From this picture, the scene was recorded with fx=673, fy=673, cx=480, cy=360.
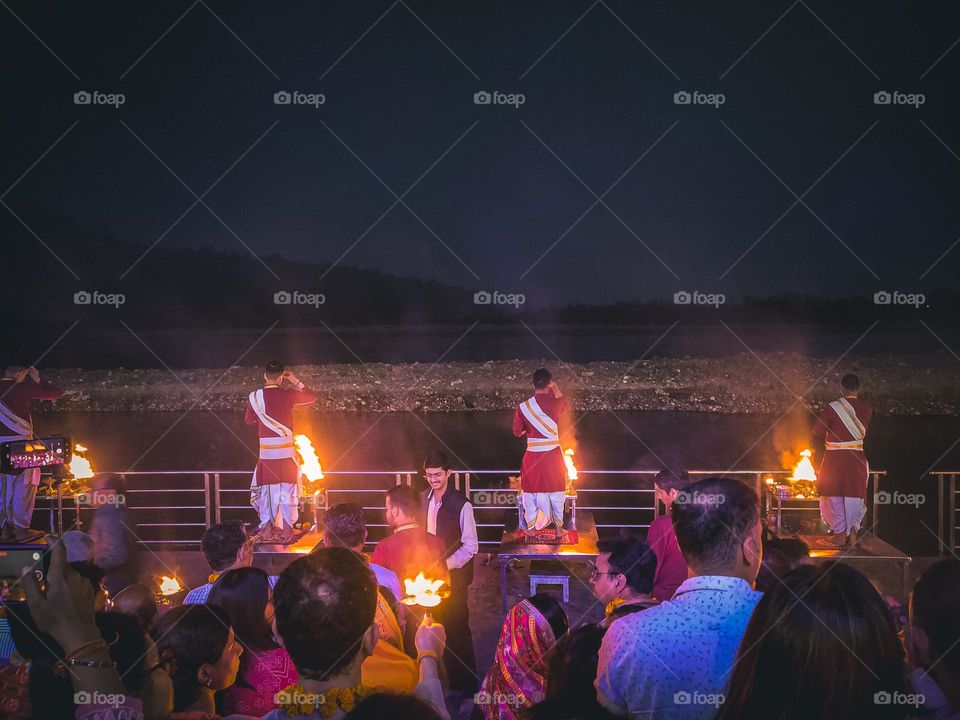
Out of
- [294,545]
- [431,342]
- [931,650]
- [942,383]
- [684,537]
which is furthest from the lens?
[431,342]

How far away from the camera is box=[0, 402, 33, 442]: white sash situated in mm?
7785

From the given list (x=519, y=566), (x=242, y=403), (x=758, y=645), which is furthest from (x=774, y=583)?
(x=242, y=403)

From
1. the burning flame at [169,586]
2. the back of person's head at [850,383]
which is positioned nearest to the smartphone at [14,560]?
the burning flame at [169,586]

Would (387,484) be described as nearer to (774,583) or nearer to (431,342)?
(774,583)

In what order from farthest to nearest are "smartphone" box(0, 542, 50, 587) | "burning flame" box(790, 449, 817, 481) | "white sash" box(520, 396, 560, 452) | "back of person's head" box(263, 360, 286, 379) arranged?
"burning flame" box(790, 449, 817, 481) → "white sash" box(520, 396, 560, 452) → "back of person's head" box(263, 360, 286, 379) → "smartphone" box(0, 542, 50, 587)

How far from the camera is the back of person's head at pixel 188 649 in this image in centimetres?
256

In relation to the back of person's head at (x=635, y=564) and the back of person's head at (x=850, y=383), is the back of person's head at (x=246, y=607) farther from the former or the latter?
the back of person's head at (x=850, y=383)

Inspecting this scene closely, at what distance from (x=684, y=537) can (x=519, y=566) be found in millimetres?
5917

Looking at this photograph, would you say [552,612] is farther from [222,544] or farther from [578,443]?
[578,443]

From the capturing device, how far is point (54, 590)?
1.94m

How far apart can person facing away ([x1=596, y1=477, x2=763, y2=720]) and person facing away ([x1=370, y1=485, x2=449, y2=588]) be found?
2.31 m

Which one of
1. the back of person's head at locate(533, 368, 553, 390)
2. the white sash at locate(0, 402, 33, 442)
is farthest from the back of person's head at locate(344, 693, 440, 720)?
the white sash at locate(0, 402, 33, 442)

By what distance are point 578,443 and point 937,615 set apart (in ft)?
64.7

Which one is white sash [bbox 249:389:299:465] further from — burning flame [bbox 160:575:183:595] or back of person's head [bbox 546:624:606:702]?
back of person's head [bbox 546:624:606:702]
